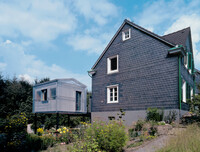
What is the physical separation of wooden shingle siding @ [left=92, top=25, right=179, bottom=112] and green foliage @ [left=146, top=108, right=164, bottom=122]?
524mm

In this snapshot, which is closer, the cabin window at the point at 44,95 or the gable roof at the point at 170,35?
the gable roof at the point at 170,35

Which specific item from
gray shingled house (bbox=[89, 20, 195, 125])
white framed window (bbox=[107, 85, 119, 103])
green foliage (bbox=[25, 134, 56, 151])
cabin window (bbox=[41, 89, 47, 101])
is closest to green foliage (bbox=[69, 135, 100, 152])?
green foliage (bbox=[25, 134, 56, 151])

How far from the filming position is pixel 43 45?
9.41 meters

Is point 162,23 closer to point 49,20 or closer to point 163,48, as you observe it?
point 163,48

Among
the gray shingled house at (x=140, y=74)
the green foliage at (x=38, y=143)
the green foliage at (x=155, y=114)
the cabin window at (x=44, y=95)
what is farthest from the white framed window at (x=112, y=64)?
the green foliage at (x=38, y=143)

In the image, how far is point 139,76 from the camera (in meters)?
13.1

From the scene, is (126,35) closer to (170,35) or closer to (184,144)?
(170,35)

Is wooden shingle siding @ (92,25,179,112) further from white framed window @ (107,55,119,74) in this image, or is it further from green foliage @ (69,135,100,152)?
green foliage @ (69,135,100,152)

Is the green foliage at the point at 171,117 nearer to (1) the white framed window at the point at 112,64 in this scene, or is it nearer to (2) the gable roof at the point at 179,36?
A: (2) the gable roof at the point at 179,36

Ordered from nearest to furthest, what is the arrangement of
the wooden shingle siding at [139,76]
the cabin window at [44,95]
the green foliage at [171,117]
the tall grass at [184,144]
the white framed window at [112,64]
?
the tall grass at [184,144] → the green foliage at [171,117] → the wooden shingle siding at [139,76] → the white framed window at [112,64] → the cabin window at [44,95]

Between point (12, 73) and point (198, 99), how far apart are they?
24.3 meters

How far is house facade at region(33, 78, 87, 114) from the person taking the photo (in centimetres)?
1423

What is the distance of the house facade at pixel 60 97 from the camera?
560 inches

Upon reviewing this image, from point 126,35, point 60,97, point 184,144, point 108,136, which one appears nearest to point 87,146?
point 108,136
